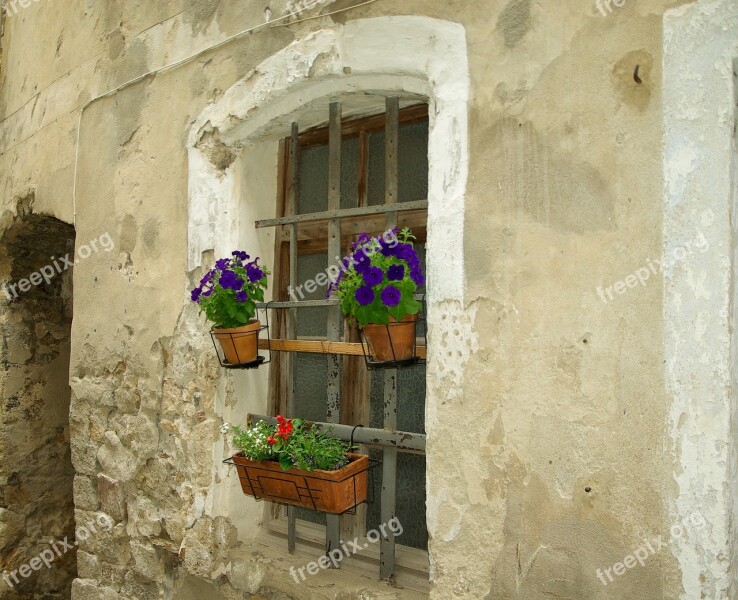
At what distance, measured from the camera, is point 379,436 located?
2113mm

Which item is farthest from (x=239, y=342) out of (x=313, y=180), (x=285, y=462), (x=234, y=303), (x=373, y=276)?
(x=313, y=180)

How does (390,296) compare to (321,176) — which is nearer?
(390,296)

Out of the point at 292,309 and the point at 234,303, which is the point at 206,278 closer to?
the point at 234,303

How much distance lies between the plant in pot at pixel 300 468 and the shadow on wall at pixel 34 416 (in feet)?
7.59

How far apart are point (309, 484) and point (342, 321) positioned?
659mm

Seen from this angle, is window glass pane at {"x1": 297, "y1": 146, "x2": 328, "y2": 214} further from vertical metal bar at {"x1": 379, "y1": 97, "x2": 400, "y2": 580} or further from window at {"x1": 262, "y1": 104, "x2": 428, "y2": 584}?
vertical metal bar at {"x1": 379, "y1": 97, "x2": 400, "y2": 580}

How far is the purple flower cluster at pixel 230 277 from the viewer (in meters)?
2.13

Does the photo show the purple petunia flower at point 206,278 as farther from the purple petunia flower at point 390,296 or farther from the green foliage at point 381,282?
the purple petunia flower at point 390,296

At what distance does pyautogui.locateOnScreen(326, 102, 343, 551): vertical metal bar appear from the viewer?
2252 millimetres

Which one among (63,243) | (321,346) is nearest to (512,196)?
(321,346)

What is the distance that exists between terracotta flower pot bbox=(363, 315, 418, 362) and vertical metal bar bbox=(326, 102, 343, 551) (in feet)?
1.33

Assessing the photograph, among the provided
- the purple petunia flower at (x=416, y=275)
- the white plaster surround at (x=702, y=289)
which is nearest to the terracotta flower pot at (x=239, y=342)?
the purple petunia flower at (x=416, y=275)

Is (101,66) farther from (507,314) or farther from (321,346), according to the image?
(507,314)

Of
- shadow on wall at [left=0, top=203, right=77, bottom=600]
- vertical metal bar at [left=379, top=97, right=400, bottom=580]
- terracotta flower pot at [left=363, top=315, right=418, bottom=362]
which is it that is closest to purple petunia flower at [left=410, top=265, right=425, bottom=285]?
terracotta flower pot at [left=363, top=315, right=418, bottom=362]
